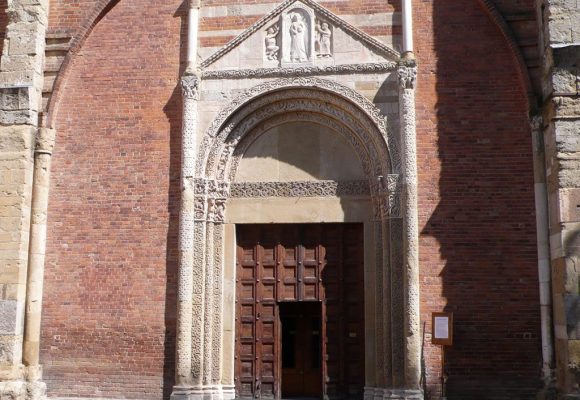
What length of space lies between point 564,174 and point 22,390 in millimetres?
8685

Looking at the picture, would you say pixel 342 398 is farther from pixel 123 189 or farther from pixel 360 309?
pixel 123 189

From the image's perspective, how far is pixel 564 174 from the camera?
9.91 m

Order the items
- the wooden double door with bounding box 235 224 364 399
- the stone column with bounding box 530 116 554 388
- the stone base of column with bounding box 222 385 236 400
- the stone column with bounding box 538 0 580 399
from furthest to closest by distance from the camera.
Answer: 1. the wooden double door with bounding box 235 224 364 399
2. the stone base of column with bounding box 222 385 236 400
3. the stone column with bounding box 530 116 554 388
4. the stone column with bounding box 538 0 580 399

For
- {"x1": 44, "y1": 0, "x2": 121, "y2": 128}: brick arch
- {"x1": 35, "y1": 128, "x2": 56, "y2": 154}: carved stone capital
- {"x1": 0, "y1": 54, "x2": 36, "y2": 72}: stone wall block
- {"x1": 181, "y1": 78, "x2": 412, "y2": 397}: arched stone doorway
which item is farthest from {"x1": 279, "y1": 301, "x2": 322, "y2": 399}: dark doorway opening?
{"x1": 0, "y1": 54, "x2": 36, "y2": 72}: stone wall block

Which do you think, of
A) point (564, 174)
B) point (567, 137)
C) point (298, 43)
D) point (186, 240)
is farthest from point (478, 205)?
point (186, 240)

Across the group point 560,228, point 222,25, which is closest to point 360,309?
point 560,228

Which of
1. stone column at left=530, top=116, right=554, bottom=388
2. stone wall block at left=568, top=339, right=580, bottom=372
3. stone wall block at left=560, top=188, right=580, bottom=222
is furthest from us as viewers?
stone column at left=530, top=116, right=554, bottom=388

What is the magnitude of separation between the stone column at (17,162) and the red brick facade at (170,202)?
57 centimetres

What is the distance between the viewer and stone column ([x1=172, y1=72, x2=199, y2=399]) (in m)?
11.2

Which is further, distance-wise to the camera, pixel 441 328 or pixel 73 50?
pixel 73 50

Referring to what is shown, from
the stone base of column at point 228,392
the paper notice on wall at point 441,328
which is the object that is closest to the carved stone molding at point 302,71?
the paper notice on wall at point 441,328

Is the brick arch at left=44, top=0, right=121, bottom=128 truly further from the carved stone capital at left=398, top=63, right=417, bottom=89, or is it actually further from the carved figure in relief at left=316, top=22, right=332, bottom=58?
the carved stone capital at left=398, top=63, right=417, bottom=89

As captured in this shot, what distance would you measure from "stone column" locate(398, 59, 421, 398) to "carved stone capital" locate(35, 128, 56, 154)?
5.88 meters

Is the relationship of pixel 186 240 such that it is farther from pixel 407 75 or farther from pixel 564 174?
pixel 564 174
